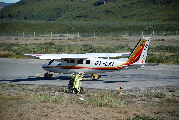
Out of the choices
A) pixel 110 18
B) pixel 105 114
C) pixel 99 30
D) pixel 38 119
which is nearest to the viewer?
pixel 38 119

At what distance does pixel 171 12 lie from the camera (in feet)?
582

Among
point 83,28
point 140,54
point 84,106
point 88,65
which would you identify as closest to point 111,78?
point 88,65

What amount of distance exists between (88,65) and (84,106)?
947 cm

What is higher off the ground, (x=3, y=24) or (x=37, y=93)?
(x=3, y=24)

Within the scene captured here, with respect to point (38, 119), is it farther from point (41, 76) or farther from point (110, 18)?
point (110, 18)

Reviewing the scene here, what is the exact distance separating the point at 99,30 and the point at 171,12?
7300 cm

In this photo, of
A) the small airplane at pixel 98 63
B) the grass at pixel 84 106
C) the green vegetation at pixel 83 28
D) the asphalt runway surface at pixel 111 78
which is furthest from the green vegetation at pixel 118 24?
the grass at pixel 84 106

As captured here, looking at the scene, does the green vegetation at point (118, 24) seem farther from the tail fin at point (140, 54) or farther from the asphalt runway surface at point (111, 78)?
the tail fin at point (140, 54)

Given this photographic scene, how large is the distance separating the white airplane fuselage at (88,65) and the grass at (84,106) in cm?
424

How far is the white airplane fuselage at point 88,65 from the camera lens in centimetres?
2522

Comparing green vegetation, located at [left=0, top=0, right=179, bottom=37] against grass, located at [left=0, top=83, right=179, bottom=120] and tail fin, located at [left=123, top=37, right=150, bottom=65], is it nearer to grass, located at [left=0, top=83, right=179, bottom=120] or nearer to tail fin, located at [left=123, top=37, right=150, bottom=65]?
tail fin, located at [left=123, top=37, right=150, bottom=65]

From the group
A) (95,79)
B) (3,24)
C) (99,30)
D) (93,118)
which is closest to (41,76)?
(95,79)

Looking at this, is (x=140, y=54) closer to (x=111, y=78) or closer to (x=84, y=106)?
(x=111, y=78)

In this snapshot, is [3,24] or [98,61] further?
[3,24]
